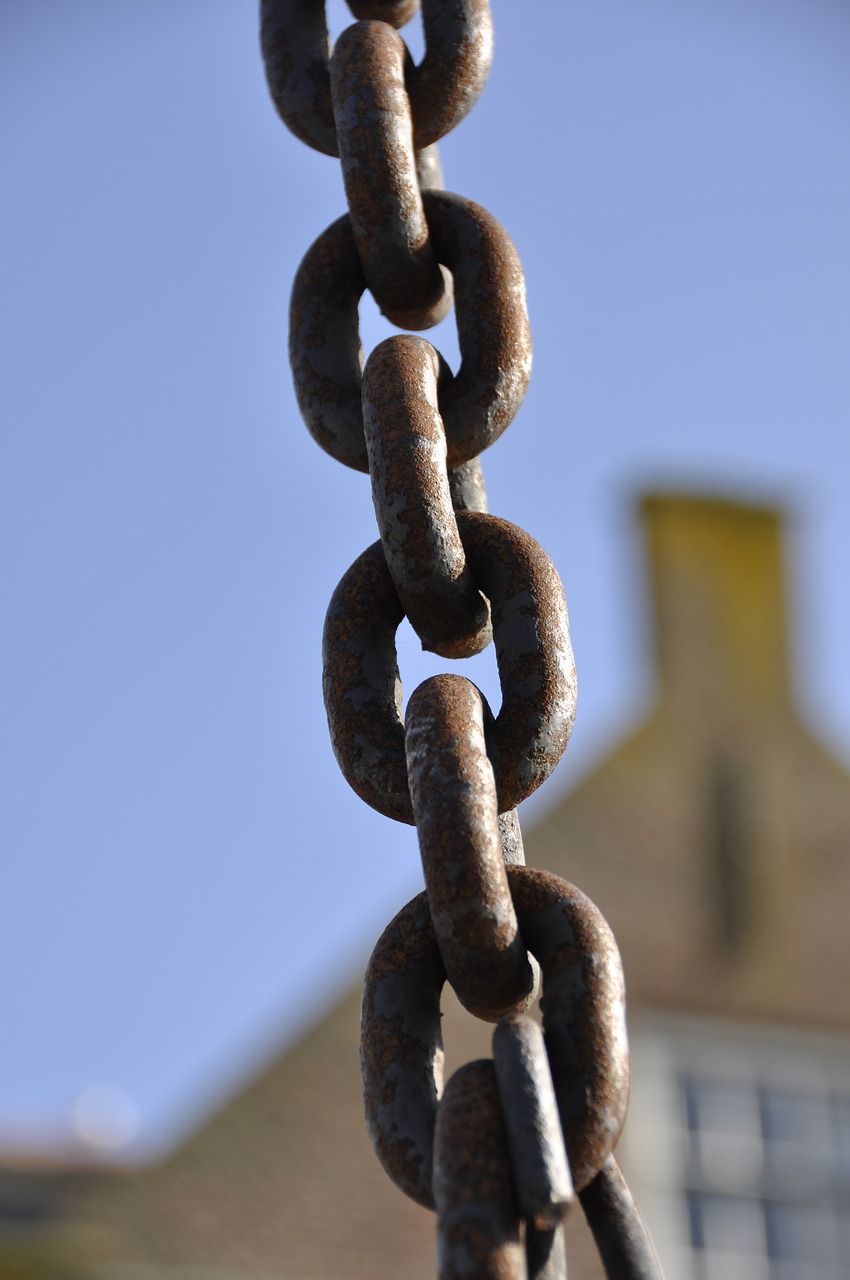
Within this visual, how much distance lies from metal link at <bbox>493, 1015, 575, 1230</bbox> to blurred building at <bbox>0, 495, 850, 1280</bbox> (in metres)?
7.79

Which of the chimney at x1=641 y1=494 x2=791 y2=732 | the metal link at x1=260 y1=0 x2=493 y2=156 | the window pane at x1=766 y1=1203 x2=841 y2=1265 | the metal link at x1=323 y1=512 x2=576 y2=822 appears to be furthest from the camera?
the chimney at x1=641 y1=494 x2=791 y2=732

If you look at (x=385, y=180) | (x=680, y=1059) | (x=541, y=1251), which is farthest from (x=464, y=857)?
(x=680, y=1059)

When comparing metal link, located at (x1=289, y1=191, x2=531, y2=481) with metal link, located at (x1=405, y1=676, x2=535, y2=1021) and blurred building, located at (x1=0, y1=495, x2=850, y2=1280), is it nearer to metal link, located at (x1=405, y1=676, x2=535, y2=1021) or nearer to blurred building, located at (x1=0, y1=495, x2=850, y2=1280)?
metal link, located at (x1=405, y1=676, x2=535, y2=1021)

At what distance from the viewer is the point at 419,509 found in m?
1.44

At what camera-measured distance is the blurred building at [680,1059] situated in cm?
912

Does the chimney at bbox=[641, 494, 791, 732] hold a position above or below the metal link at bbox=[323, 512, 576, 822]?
below

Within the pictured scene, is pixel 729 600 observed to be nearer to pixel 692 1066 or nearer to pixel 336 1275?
pixel 692 1066

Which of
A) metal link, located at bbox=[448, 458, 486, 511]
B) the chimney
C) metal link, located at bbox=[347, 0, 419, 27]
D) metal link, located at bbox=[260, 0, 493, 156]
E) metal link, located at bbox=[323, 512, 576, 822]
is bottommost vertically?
the chimney

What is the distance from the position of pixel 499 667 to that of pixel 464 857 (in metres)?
0.23

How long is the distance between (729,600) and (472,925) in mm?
10916

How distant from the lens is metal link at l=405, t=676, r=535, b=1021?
1.30 metres

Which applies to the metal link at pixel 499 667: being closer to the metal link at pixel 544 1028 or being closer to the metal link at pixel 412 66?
the metal link at pixel 544 1028

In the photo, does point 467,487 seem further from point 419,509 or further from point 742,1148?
point 742,1148

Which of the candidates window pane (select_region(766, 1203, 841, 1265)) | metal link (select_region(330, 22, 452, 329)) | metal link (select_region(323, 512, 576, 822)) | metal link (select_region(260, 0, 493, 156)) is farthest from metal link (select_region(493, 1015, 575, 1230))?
window pane (select_region(766, 1203, 841, 1265))
